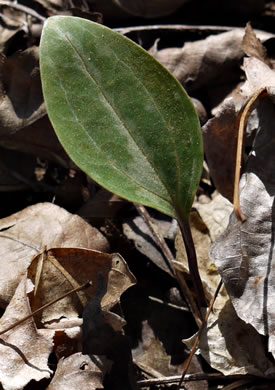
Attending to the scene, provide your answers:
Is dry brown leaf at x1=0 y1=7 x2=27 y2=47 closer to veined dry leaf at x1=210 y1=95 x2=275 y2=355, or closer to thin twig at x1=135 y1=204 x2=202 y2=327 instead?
thin twig at x1=135 y1=204 x2=202 y2=327

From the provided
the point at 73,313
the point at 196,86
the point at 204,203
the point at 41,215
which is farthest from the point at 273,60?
the point at 73,313

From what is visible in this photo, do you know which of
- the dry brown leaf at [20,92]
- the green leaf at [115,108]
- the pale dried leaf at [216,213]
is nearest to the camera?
the green leaf at [115,108]

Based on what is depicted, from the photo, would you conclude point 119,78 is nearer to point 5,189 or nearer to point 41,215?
point 41,215

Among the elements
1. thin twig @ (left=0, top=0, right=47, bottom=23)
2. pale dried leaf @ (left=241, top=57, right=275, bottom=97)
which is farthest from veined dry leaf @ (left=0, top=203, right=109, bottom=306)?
thin twig @ (left=0, top=0, right=47, bottom=23)

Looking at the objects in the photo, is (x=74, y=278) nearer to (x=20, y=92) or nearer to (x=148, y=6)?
(x=20, y=92)

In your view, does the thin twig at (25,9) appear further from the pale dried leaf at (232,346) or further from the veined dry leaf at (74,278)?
the pale dried leaf at (232,346)

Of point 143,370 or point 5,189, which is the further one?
point 5,189

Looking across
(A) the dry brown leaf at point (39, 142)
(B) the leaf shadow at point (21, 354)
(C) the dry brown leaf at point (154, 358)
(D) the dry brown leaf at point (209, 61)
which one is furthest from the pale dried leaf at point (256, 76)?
(B) the leaf shadow at point (21, 354)
